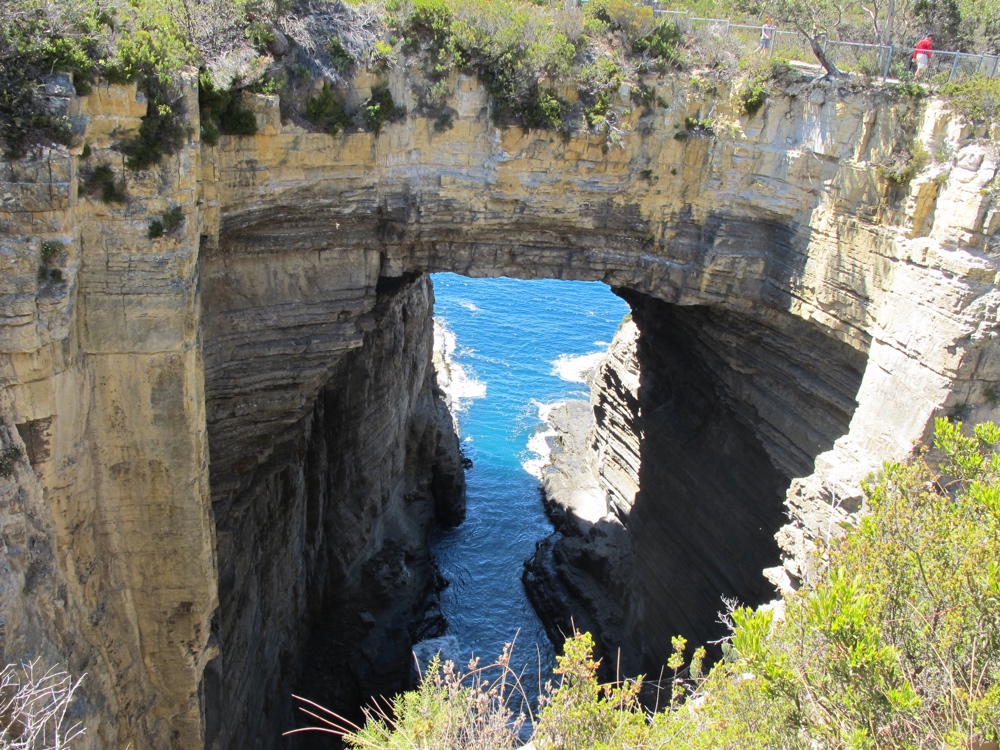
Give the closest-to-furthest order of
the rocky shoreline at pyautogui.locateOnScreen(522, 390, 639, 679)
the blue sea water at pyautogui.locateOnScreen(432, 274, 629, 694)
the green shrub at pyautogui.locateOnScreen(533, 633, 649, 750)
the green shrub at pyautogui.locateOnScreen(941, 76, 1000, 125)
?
the green shrub at pyautogui.locateOnScreen(533, 633, 649, 750), the green shrub at pyautogui.locateOnScreen(941, 76, 1000, 125), the rocky shoreline at pyautogui.locateOnScreen(522, 390, 639, 679), the blue sea water at pyautogui.locateOnScreen(432, 274, 629, 694)

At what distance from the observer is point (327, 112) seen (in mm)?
11656

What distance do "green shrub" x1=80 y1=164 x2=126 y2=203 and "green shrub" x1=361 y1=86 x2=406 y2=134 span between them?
429cm

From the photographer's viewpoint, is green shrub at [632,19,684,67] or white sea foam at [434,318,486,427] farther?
white sea foam at [434,318,486,427]

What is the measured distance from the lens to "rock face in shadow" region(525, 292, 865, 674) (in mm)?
14234

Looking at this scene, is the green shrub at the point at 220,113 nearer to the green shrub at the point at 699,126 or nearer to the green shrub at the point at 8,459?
the green shrub at the point at 8,459

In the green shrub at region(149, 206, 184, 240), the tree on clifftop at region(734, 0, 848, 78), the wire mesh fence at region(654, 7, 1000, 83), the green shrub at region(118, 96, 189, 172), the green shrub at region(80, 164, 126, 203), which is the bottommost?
the green shrub at region(149, 206, 184, 240)

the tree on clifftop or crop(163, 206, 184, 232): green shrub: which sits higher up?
the tree on clifftop

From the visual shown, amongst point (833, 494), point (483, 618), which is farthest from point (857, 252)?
point (483, 618)

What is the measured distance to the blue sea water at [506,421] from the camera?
2169 centimetres

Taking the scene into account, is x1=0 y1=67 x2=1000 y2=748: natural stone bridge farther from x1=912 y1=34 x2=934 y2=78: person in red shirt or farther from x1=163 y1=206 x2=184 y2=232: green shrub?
x1=912 y1=34 x2=934 y2=78: person in red shirt

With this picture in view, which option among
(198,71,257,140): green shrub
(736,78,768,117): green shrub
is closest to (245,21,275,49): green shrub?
(198,71,257,140): green shrub

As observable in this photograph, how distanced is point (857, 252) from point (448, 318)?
94.6ft

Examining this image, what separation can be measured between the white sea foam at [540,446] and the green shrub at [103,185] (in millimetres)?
20937

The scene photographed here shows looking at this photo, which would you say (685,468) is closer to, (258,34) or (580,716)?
(580,716)
